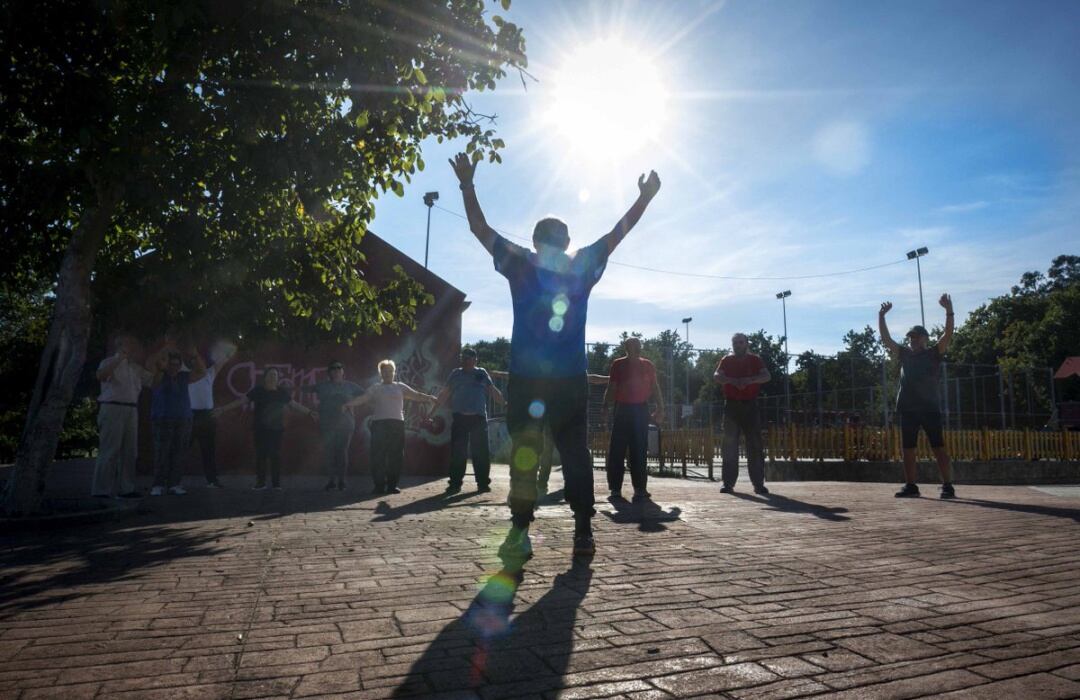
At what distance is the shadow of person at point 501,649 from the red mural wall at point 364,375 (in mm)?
12698

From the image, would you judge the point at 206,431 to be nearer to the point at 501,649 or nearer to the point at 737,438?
the point at 737,438

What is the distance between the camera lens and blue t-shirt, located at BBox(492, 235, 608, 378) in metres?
4.21

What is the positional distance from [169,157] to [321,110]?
1541 millimetres

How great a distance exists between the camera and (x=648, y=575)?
3.80m

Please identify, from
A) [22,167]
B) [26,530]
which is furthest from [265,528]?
[22,167]

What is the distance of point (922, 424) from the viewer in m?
8.34

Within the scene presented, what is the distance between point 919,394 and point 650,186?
211 inches

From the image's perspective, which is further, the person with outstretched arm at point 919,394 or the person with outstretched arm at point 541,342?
the person with outstretched arm at point 919,394

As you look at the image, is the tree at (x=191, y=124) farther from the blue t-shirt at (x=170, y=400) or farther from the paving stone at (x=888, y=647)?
the paving stone at (x=888, y=647)

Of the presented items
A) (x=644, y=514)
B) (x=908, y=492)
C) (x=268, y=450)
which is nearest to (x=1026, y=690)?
(x=644, y=514)

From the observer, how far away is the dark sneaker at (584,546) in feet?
14.2

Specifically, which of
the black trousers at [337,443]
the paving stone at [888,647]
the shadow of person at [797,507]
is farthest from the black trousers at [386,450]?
the paving stone at [888,647]

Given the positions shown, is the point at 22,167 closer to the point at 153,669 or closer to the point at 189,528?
the point at 189,528

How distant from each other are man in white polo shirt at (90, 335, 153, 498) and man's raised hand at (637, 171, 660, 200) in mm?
5840
